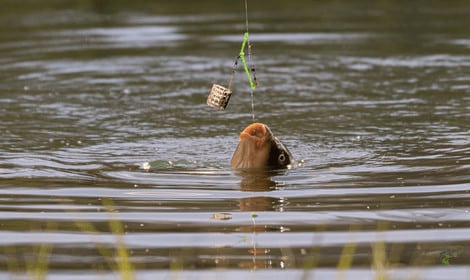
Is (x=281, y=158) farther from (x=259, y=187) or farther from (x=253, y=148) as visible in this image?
(x=259, y=187)

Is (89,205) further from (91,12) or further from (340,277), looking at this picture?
(91,12)

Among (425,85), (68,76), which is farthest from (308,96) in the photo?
(68,76)

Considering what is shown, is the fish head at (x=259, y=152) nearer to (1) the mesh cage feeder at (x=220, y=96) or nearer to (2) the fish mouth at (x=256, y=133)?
(2) the fish mouth at (x=256, y=133)

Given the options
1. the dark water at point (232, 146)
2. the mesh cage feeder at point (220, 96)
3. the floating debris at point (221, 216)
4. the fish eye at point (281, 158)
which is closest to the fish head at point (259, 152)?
the fish eye at point (281, 158)

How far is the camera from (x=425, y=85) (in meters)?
11.8

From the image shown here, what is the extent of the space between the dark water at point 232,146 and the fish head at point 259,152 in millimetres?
184

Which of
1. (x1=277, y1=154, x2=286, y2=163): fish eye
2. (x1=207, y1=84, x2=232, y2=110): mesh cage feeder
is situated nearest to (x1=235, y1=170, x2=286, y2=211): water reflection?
(x1=277, y1=154, x2=286, y2=163): fish eye

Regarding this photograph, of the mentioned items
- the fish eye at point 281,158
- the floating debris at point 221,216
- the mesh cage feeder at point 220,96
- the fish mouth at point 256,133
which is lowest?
the floating debris at point 221,216

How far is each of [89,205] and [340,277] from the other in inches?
113

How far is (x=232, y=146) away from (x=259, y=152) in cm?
115

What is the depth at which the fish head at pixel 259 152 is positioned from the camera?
817 cm

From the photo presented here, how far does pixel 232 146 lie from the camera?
30.9 ft

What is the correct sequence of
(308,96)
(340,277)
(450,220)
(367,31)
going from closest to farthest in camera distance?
(340,277) → (450,220) → (308,96) → (367,31)

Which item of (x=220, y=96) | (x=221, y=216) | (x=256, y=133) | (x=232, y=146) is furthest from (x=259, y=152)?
(x=221, y=216)
